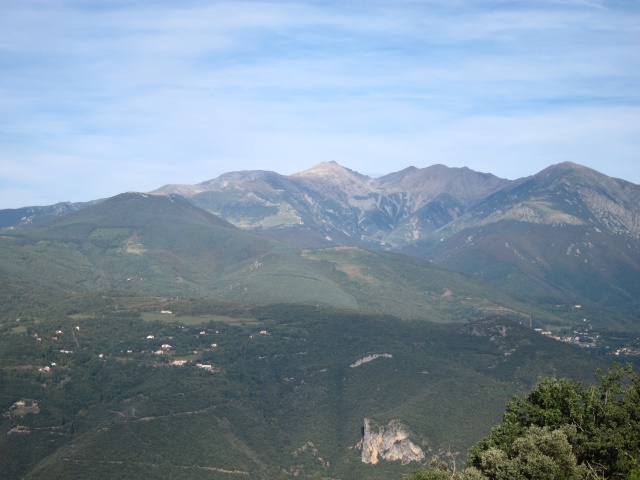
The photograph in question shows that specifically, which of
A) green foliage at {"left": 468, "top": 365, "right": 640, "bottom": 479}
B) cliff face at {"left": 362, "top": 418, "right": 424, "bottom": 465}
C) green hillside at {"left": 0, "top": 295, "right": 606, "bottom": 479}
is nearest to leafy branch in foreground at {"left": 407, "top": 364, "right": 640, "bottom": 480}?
green foliage at {"left": 468, "top": 365, "right": 640, "bottom": 479}

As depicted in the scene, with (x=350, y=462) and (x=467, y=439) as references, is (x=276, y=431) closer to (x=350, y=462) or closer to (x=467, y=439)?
(x=350, y=462)

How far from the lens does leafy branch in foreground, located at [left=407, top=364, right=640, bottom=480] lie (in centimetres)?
7281

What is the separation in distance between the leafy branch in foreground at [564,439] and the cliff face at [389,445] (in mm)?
69264

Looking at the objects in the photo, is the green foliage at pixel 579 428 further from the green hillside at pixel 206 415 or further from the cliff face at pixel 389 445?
the cliff face at pixel 389 445

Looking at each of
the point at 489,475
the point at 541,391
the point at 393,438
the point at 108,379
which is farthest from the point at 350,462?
the point at 489,475

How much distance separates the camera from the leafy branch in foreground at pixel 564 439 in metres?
72.8

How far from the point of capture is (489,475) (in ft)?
248

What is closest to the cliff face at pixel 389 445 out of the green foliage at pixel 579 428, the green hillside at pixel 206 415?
the green hillside at pixel 206 415

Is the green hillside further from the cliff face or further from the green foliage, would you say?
the green foliage

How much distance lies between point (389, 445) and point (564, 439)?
3504 inches

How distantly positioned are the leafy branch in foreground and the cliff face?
69.3m

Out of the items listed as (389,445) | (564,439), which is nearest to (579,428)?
(564,439)

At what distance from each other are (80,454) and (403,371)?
83.1m

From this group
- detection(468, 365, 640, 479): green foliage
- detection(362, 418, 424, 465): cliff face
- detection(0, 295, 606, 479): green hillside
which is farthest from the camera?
detection(362, 418, 424, 465): cliff face
